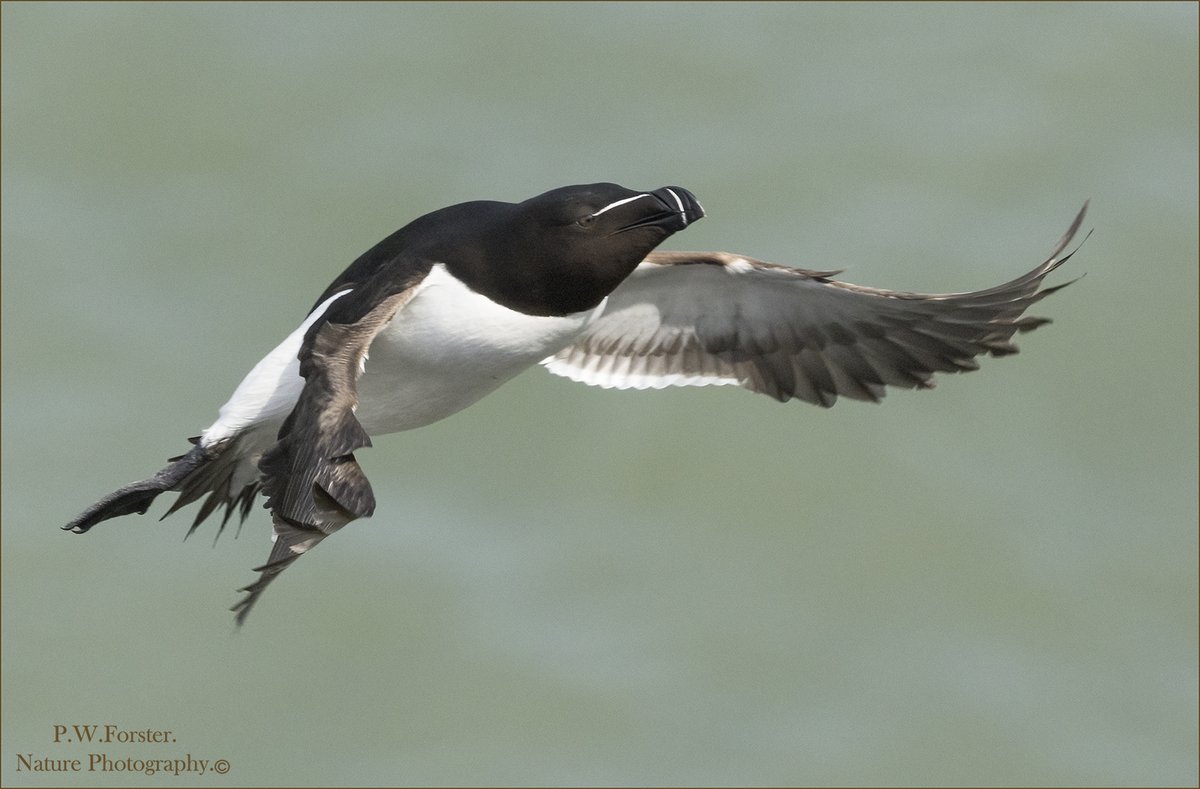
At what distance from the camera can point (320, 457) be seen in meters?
8.27

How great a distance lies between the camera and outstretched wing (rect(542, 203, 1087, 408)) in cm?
1149

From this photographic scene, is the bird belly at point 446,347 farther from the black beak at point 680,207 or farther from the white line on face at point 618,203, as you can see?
the black beak at point 680,207

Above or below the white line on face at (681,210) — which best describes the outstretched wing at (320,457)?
below

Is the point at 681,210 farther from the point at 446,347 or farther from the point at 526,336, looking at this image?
the point at 446,347

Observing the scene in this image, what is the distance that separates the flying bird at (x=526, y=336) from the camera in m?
8.71

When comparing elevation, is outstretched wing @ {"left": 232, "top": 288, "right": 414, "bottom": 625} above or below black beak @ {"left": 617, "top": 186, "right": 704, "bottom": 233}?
below

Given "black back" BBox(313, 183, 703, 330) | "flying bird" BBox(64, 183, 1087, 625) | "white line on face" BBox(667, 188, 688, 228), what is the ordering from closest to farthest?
"flying bird" BBox(64, 183, 1087, 625) < "white line on face" BBox(667, 188, 688, 228) < "black back" BBox(313, 183, 703, 330)

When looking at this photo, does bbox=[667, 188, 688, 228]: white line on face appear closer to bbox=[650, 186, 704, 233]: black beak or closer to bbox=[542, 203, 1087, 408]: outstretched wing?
bbox=[650, 186, 704, 233]: black beak

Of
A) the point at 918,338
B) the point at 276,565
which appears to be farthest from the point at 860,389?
the point at 276,565

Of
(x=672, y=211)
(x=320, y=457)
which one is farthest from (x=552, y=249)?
(x=320, y=457)

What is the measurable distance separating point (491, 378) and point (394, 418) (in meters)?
0.55

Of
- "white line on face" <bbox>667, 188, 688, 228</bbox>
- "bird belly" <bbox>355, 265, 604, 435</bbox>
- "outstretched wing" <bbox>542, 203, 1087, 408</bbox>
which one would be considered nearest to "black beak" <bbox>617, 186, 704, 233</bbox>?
"white line on face" <bbox>667, 188, 688, 228</bbox>

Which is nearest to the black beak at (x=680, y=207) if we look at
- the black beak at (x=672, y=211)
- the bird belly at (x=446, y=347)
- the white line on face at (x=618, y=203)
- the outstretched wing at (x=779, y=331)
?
the black beak at (x=672, y=211)

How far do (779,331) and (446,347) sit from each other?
268 cm
